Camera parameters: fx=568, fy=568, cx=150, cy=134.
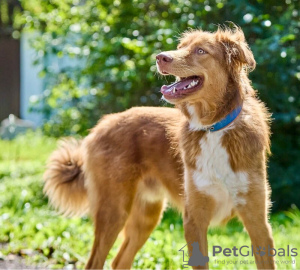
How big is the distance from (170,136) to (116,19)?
155 inches

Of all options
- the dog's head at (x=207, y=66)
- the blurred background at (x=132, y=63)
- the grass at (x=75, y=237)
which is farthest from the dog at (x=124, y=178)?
the blurred background at (x=132, y=63)

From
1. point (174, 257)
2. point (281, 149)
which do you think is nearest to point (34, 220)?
point (174, 257)

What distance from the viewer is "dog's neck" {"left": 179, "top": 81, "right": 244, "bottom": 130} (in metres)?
4.12

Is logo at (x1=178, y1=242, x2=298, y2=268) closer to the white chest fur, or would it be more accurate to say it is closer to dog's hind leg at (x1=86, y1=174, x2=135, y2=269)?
the white chest fur

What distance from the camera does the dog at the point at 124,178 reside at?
476 cm

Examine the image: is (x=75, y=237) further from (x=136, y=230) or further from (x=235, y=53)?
(x=235, y=53)

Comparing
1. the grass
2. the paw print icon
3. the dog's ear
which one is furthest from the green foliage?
the paw print icon

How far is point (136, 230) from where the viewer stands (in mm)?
5141

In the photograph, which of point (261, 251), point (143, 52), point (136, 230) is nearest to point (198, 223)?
point (261, 251)

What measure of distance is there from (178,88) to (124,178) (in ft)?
3.66

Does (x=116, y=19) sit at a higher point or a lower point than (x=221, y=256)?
higher

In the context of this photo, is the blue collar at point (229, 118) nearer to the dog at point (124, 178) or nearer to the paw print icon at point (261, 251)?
the dog at point (124, 178)

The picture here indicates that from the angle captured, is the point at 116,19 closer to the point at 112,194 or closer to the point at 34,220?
the point at 34,220

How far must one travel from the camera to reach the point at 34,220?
23.0 feet
